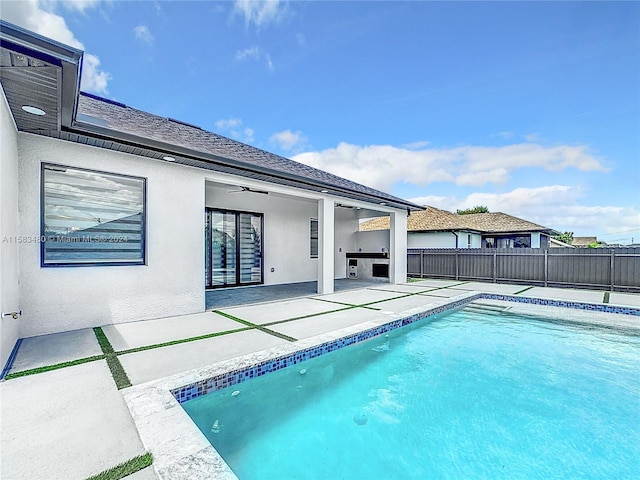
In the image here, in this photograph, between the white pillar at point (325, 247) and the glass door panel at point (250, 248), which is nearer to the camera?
the white pillar at point (325, 247)

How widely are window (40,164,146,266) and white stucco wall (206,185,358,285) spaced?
392 cm

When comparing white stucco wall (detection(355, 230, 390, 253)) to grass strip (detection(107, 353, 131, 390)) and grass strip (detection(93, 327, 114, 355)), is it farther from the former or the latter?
grass strip (detection(107, 353, 131, 390))

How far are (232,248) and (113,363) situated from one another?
21.6 ft

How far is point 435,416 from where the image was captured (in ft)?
11.0

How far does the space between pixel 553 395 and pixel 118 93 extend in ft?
53.4

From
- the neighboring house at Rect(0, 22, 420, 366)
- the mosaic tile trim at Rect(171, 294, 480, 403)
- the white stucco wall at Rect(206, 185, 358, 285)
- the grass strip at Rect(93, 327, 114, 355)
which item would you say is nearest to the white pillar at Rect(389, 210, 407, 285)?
the white stucco wall at Rect(206, 185, 358, 285)

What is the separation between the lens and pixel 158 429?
2.24 metres

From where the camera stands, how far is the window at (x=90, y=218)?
15.2 feet

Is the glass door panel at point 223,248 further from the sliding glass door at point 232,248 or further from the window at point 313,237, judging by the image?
the window at point 313,237

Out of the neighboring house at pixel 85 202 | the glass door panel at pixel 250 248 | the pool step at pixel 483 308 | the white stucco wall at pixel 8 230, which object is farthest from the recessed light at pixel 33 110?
the pool step at pixel 483 308

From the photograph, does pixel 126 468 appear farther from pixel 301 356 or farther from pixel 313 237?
pixel 313 237

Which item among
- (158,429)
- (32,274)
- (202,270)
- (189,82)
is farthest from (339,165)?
(158,429)

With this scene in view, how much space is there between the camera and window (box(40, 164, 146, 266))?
15.2ft

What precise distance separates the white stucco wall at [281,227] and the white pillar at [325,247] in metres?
1.85
